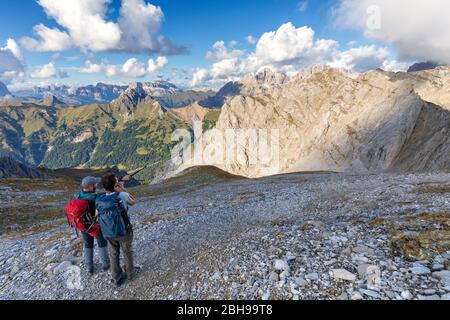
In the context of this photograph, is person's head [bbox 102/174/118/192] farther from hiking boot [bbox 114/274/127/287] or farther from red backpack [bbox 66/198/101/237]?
hiking boot [bbox 114/274/127/287]

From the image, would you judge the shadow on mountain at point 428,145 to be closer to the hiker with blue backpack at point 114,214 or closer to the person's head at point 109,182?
the hiker with blue backpack at point 114,214

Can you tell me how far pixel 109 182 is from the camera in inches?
445

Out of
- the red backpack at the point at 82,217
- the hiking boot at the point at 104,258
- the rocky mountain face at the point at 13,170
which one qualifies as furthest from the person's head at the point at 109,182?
the rocky mountain face at the point at 13,170

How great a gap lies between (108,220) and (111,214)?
24 centimetres

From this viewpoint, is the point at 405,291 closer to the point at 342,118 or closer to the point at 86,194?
the point at 86,194

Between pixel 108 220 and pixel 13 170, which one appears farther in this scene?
pixel 13 170

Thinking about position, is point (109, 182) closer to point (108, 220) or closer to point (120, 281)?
point (108, 220)

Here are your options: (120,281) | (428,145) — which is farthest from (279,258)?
(428,145)

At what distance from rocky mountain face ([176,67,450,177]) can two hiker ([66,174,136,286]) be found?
79.4m

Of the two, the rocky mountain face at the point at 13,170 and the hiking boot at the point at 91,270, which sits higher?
the hiking boot at the point at 91,270

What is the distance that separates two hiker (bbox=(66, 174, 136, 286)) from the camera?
36.7ft

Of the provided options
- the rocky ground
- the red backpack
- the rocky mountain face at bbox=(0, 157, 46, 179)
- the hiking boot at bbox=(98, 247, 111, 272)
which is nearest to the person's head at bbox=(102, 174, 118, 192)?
the red backpack

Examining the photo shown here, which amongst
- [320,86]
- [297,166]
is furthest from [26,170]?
[320,86]

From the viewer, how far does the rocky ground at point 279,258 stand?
9.66 metres
